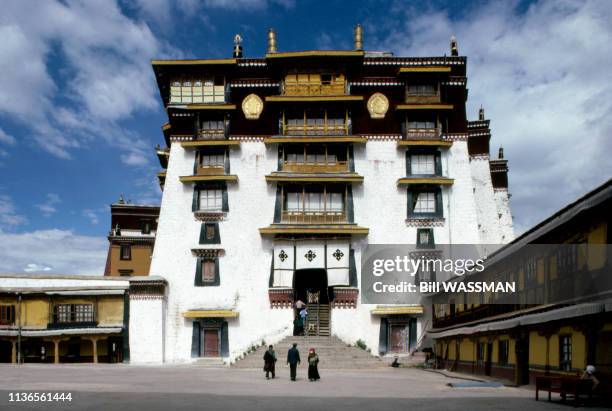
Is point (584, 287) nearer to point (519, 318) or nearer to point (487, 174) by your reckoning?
point (519, 318)

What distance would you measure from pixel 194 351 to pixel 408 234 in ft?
50.6

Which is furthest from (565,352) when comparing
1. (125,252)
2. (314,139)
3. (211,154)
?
(125,252)

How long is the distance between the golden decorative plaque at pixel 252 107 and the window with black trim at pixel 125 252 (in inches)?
1075

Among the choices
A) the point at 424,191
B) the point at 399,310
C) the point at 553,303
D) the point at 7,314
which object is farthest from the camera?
the point at 424,191

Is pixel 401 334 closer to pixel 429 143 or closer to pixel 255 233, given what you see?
pixel 255 233

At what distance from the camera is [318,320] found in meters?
41.8

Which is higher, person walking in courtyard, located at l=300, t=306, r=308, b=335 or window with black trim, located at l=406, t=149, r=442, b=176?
window with black trim, located at l=406, t=149, r=442, b=176

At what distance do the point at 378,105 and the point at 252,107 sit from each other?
851cm

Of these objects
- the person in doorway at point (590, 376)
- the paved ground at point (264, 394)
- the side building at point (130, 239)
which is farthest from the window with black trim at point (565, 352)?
the side building at point (130, 239)

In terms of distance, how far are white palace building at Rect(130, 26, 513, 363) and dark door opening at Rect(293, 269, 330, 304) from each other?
0.30ft

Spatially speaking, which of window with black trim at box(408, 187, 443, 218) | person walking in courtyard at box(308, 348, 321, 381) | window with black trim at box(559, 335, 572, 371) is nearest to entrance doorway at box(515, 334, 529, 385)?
window with black trim at box(559, 335, 572, 371)

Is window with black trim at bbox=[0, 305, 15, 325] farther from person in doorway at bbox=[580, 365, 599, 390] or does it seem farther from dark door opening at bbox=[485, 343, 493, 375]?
person in doorway at bbox=[580, 365, 599, 390]

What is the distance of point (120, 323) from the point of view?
4234cm

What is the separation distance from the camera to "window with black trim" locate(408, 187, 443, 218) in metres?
42.8
